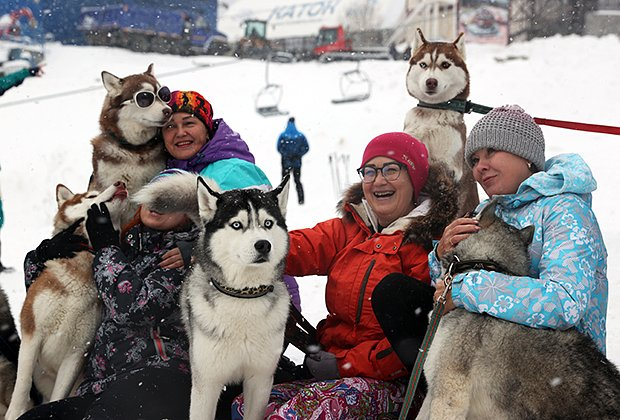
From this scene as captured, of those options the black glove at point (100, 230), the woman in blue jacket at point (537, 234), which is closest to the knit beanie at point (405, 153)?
the woman in blue jacket at point (537, 234)

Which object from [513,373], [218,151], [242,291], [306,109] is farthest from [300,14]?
[513,373]

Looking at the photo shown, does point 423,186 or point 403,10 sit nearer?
point 423,186

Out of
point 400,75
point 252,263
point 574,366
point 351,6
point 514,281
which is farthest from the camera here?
point 351,6

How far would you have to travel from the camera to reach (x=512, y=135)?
2217mm

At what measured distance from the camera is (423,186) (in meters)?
2.72

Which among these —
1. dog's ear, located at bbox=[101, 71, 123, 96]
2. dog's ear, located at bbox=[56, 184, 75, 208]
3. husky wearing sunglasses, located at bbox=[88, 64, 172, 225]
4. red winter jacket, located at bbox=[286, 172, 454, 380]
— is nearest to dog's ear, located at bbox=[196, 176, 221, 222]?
red winter jacket, located at bbox=[286, 172, 454, 380]

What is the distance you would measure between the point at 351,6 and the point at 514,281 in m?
23.3

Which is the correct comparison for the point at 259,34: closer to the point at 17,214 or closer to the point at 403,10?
the point at 403,10

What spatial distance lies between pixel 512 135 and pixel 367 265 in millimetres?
738

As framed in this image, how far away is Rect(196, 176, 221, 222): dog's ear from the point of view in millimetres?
2199

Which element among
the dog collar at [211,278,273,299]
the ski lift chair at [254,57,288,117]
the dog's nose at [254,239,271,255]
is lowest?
the ski lift chair at [254,57,288,117]

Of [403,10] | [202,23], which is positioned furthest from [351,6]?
[202,23]

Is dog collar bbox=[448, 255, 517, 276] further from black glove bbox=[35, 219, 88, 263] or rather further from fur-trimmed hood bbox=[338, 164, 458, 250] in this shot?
black glove bbox=[35, 219, 88, 263]

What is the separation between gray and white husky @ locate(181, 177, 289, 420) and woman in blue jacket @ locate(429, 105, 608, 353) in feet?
1.95
